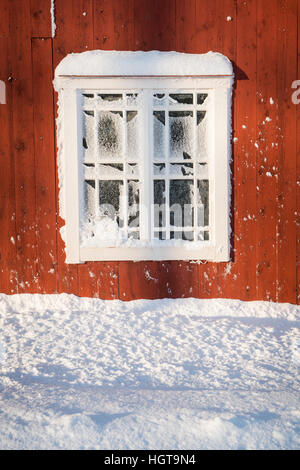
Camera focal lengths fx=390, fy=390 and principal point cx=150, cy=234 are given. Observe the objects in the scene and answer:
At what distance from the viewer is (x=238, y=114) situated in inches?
149

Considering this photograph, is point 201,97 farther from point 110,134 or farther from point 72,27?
point 72,27

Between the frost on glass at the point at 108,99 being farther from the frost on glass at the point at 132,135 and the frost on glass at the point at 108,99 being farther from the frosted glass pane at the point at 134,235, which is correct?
the frosted glass pane at the point at 134,235

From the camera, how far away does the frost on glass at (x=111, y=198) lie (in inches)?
151

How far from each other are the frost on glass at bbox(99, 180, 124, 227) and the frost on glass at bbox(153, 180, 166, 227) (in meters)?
0.33

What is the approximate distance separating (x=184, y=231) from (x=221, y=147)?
2.89 ft

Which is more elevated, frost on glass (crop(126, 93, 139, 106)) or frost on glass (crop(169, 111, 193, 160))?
frost on glass (crop(126, 93, 139, 106))

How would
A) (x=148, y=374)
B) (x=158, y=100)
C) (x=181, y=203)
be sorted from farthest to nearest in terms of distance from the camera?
(x=181, y=203) < (x=158, y=100) < (x=148, y=374)

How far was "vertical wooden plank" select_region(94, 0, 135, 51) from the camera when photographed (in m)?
3.71

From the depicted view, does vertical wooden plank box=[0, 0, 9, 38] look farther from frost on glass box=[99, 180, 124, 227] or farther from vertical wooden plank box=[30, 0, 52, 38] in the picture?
frost on glass box=[99, 180, 124, 227]

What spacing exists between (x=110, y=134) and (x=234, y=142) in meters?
1.21

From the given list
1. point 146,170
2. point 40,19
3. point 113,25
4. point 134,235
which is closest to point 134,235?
point 134,235

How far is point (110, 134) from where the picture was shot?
12.5 ft

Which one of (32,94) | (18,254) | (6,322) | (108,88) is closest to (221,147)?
(108,88)

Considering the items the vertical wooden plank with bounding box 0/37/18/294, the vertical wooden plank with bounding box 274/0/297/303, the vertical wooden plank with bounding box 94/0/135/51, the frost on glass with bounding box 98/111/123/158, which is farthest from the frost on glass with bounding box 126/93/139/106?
the vertical wooden plank with bounding box 274/0/297/303
